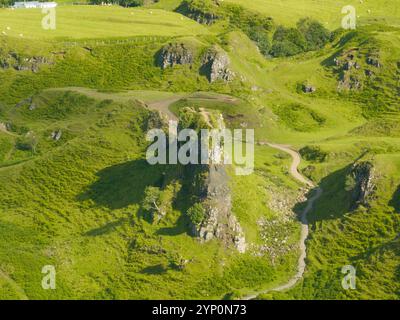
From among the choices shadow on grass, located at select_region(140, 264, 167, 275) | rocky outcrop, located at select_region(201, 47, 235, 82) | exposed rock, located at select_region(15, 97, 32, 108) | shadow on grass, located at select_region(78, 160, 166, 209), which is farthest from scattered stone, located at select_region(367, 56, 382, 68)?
shadow on grass, located at select_region(140, 264, 167, 275)

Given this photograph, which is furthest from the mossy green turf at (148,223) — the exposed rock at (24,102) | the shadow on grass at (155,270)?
the exposed rock at (24,102)

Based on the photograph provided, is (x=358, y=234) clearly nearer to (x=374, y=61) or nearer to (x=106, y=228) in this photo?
(x=106, y=228)

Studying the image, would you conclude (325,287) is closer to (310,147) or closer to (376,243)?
(376,243)

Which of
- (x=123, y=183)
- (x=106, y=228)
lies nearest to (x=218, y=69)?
(x=123, y=183)

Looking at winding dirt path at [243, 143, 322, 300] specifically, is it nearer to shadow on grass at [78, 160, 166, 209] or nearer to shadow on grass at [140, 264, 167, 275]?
shadow on grass at [140, 264, 167, 275]

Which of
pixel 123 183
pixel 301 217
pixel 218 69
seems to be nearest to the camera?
pixel 301 217

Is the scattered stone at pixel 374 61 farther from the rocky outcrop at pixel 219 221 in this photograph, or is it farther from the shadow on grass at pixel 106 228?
the shadow on grass at pixel 106 228
